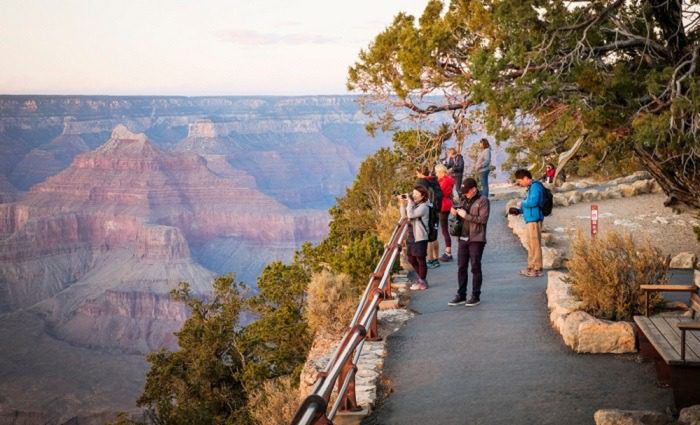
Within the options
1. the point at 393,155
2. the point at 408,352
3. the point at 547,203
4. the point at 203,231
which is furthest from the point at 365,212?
the point at 203,231

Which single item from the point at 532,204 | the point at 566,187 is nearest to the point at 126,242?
the point at 566,187

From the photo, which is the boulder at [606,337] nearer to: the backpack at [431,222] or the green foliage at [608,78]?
the green foliage at [608,78]

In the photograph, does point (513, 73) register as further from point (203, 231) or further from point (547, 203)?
point (203, 231)

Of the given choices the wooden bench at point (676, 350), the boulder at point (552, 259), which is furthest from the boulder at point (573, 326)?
the boulder at point (552, 259)

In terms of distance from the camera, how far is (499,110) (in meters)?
10.8

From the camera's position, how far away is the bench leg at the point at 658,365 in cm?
754

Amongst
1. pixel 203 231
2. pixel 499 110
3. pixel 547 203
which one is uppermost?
pixel 499 110

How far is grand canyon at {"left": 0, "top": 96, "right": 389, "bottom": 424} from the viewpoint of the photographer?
84500 millimetres

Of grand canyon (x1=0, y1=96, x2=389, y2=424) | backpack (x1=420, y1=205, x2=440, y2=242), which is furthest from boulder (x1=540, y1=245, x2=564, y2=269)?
→ grand canyon (x1=0, y1=96, x2=389, y2=424)

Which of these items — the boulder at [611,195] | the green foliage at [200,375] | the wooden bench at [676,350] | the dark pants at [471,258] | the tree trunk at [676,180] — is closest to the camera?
the wooden bench at [676,350]

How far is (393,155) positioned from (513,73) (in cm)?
1469

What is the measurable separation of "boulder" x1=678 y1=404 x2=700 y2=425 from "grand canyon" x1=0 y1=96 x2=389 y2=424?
66158 millimetres

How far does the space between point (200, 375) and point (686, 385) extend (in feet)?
57.1

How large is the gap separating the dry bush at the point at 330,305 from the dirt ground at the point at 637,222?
6156 mm
